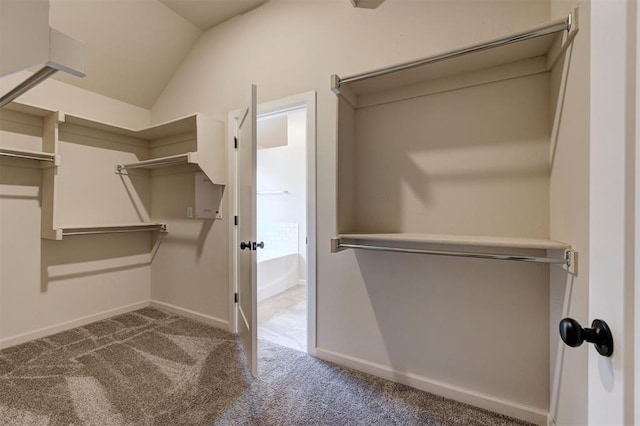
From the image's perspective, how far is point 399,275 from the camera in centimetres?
183

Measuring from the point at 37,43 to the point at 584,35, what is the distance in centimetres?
167

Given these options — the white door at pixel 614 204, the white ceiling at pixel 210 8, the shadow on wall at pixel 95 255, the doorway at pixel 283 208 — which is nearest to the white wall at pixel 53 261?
the shadow on wall at pixel 95 255

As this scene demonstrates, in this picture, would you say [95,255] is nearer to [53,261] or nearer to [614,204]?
[53,261]

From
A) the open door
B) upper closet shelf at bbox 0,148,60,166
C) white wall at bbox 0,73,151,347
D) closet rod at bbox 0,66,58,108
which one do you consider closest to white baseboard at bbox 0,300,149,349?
white wall at bbox 0,73,151,347

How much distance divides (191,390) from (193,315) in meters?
1.24

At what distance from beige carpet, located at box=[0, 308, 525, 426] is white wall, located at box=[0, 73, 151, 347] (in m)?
0.30

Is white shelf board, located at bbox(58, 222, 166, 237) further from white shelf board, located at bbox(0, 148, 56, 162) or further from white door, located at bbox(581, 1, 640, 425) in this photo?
white door, located at bbox(581, 1, 640, 425)

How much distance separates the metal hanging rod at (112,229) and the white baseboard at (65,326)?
84 cm

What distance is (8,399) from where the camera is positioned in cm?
165

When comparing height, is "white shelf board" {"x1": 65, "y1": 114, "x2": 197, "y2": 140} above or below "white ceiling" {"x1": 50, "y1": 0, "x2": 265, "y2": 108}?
below

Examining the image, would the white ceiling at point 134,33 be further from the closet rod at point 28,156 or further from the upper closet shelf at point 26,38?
the upper closet shelf at point 26,38

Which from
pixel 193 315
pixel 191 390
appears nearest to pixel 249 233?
pixel 191 390

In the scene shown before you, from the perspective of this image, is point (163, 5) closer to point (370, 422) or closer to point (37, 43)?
point (37, 43)

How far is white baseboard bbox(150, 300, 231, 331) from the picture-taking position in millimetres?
2680
